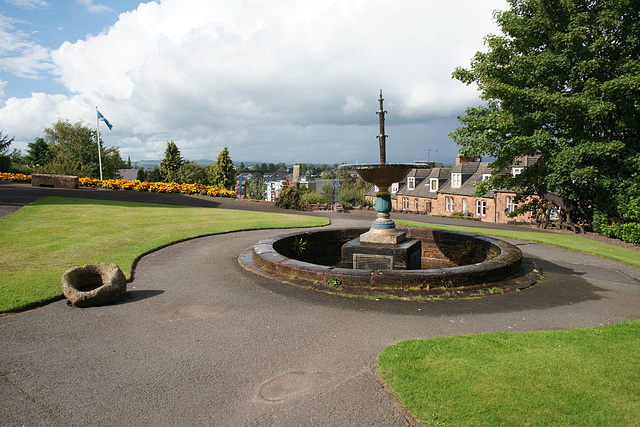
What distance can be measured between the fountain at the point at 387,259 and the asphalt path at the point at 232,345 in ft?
1.40

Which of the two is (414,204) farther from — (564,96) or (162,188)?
(564,96)

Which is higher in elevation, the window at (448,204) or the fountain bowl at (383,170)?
the fountain bowl at (383,170)

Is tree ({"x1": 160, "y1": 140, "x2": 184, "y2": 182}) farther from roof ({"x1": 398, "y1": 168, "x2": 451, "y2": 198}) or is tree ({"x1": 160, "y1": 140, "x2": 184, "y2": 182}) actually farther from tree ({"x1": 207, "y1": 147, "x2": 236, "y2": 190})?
roof ({"x1": 398, "y1": 168, "x2": 451, "y2": 198})

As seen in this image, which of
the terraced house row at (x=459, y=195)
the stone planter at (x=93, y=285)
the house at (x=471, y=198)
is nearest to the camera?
the stone planter at (x=93, y=285)

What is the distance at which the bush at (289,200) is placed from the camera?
24672 millimetres

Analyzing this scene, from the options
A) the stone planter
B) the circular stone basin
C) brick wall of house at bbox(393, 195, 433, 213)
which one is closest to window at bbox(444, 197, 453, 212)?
brick wall of house at bbox(393, 195, 433, 213)

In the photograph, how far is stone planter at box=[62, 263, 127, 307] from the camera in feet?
19.3

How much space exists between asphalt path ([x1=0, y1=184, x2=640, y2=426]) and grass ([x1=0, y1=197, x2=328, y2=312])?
56.6 inches

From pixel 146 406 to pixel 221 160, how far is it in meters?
45.6

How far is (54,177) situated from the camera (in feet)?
90.2

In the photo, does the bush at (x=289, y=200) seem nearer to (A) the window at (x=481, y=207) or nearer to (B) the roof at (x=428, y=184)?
(A) the window at (x=481, y=207)

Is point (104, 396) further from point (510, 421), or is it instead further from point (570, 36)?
point (570, 36)

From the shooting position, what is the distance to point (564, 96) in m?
15.2

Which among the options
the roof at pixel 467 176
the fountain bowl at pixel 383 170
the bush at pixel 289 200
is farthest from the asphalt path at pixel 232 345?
the roof at pixel 467 176
